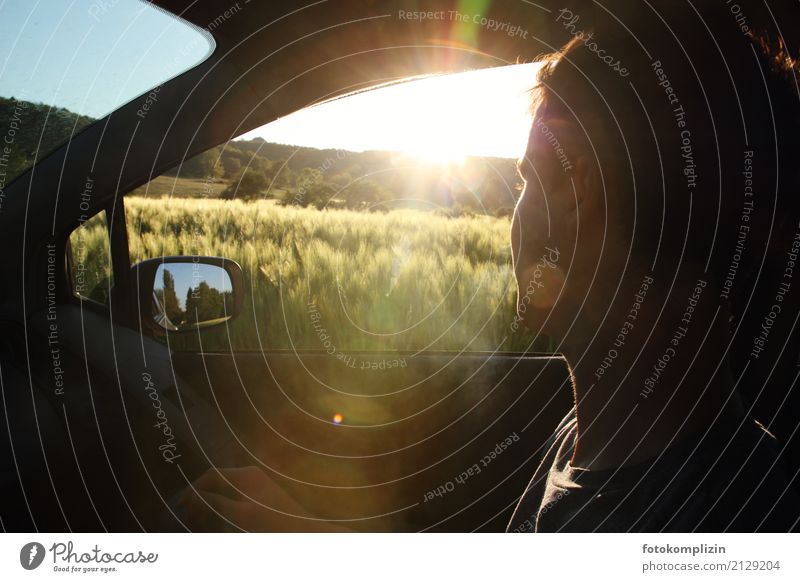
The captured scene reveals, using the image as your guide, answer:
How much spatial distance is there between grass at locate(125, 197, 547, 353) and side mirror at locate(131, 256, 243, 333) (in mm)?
58

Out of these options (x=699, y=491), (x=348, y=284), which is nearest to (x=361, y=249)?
(x=348, y=284)

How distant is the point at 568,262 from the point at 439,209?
45.5 inches

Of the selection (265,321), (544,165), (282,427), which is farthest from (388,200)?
(544,165)

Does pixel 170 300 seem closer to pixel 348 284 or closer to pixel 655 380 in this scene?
pixel 348 284

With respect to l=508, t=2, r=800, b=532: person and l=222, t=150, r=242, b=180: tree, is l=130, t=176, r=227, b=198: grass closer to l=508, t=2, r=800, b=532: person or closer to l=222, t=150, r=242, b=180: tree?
l=222, t=150, r=242, b=180: tree

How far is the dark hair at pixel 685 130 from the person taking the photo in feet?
3.55

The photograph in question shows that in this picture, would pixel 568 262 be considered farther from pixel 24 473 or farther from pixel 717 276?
pixel 24 473

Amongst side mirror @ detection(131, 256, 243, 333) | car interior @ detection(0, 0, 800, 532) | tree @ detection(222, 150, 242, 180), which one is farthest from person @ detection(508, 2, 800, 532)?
side mirror @ detection(131, 256, 243, 333)

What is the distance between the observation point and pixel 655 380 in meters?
1.08

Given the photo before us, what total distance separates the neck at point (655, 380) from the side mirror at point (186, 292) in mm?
1250

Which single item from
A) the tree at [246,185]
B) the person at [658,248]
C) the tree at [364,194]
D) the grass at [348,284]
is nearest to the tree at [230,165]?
the tree at [246,185]

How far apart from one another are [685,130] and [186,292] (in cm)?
148
